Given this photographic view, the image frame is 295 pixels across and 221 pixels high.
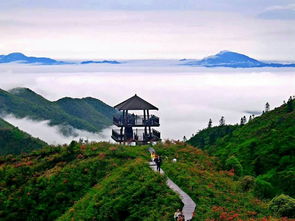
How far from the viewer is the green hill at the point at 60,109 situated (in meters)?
141

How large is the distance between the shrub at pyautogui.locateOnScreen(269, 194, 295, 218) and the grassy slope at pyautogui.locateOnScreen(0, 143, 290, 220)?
0.76 metres

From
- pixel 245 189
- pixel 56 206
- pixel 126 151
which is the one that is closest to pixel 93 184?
pixel 56 206

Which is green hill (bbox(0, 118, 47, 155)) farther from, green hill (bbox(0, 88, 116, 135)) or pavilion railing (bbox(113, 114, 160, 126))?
green hill (bbox(0, 88, 116, 135))

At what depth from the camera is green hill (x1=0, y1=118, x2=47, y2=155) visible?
81750mm

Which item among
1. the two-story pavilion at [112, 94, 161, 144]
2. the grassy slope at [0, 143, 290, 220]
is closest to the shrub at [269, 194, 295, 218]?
the grassy slope at [0, 143, 290, 220]

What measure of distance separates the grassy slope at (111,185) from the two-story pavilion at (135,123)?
6478mm

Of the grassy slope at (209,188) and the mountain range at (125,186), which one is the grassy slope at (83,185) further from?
the grassy slope at (209,188)

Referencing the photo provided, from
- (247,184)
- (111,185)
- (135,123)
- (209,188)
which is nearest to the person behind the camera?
(209,188)

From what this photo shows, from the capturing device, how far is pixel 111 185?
80.3 ft

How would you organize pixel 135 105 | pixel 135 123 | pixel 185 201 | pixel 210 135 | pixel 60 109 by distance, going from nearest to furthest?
pixel 185 201 < pixel 135 105 < pixel 135 123 < pixel 210 135 < pixel 60 109

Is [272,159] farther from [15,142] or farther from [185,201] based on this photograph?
[15,142]

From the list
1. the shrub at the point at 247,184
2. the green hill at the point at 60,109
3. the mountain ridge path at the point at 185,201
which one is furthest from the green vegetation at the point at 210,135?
the mountain ridge path at the point at 185,201

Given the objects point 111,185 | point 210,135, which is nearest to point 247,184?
point 111,185

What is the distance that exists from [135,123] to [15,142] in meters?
48.9
